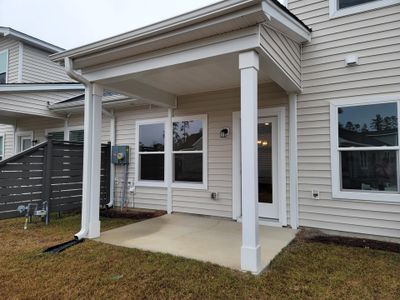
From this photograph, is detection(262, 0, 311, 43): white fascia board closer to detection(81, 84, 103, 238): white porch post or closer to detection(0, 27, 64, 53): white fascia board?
detection(81, 84, 103, 238): white porch post

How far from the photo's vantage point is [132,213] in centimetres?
624

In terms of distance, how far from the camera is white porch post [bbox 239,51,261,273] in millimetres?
3012

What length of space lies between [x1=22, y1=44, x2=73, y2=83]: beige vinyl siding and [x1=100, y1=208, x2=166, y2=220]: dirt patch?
20.7ft

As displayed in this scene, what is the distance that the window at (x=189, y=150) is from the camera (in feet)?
19.5

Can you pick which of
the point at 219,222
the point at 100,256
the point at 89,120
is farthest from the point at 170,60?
the point at 219,222

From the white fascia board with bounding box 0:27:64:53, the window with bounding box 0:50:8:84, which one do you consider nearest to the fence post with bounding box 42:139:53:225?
the white fascia board with bounding box 0:27:64:53

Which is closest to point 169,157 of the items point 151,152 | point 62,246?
point 151,152

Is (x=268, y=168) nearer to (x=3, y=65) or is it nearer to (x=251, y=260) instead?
(x=251, y=260)

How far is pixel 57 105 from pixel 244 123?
651 centimetres

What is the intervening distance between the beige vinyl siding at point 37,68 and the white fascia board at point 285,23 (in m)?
9.12

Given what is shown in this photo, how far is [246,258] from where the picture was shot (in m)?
3.01

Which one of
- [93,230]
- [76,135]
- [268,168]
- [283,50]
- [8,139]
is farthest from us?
[8,139]

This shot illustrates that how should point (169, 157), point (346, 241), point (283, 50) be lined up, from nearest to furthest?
point (283, 50)
point (346, 241)
point (169, 157)

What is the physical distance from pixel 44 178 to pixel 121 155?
178cm
